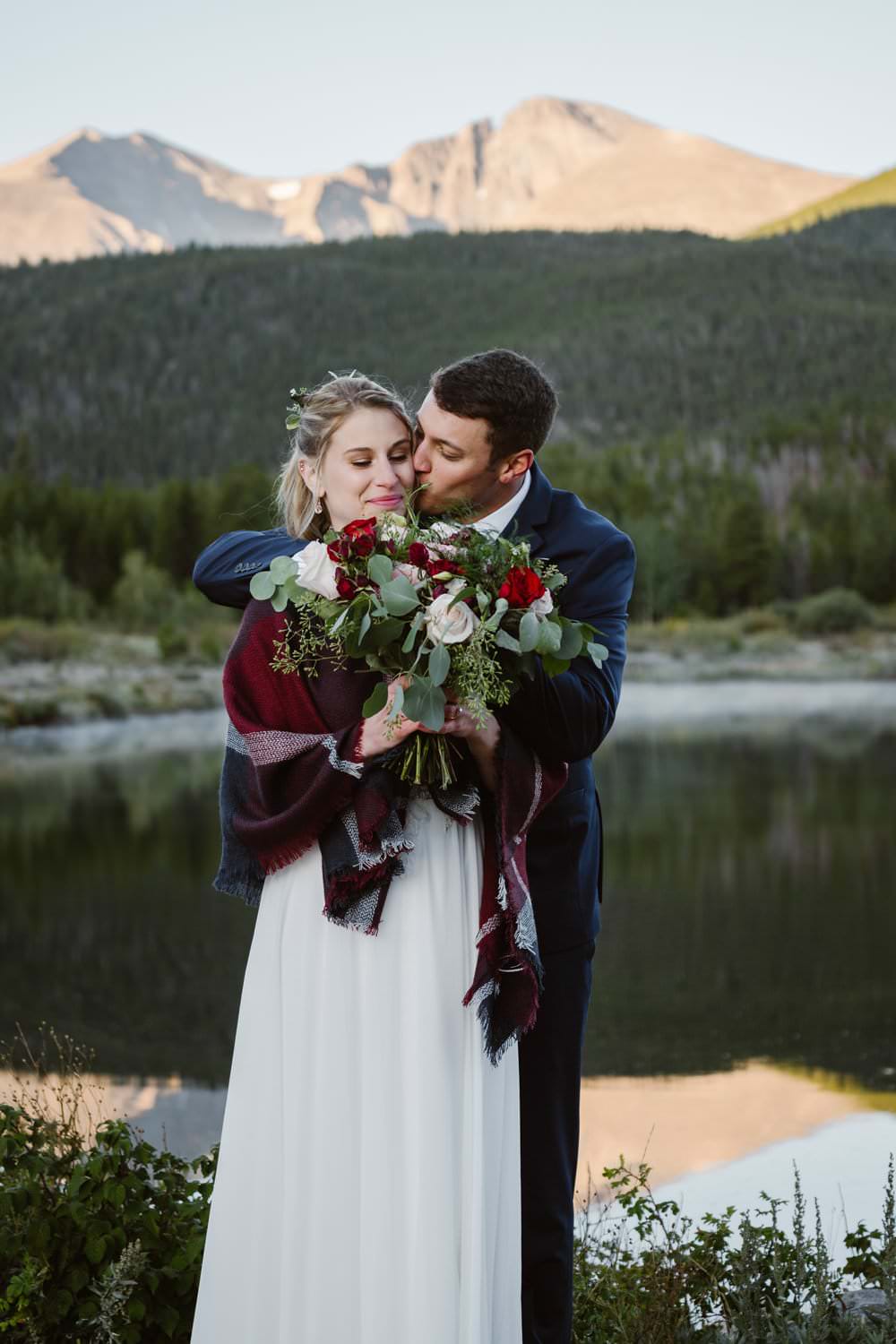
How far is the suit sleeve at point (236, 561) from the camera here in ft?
8.08

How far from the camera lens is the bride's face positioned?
237 cm

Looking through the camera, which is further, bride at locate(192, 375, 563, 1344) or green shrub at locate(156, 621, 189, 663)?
green shrub at locate(156, 621, 189, 663)

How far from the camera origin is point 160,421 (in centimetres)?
8181

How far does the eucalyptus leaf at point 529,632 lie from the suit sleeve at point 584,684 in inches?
3.3

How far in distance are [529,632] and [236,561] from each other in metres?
0.65

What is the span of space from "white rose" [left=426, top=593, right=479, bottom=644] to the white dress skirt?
36 cm

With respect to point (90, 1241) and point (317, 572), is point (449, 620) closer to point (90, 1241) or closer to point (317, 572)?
point (317, 572)

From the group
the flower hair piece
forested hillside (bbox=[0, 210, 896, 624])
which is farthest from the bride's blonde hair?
forested hillside (bbox=[0, 210, 896, 624])

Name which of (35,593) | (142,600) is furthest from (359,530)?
(35,593)

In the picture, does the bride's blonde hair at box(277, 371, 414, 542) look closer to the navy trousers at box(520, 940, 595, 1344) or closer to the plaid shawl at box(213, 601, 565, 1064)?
the plaid shawl at box(213, 601, 565, 1064)

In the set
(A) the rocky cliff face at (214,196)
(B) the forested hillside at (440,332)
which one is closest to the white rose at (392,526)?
(B) the forested hillside at (440,332)

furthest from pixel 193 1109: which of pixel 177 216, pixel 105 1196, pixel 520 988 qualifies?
pixel 177 216

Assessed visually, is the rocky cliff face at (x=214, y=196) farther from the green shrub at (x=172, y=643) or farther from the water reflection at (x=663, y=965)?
the water reflection at (x=663, y=965)

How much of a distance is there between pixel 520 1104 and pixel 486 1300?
407 mm
